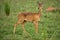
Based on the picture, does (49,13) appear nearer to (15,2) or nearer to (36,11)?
(36,11)

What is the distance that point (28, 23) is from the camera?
497 centimetres

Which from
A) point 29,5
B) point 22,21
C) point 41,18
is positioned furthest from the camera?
point 29,5

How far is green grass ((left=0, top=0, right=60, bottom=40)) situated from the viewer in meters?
4.43

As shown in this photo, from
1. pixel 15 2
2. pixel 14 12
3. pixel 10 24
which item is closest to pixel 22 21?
pixel 10 24

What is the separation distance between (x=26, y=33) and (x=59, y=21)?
2.67 ft

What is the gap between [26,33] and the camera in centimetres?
457

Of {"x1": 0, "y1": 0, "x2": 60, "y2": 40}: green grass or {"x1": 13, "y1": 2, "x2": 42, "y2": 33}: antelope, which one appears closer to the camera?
{"x1": 0, "y1": 0, "x2": 60, "y2": 40}: green grass

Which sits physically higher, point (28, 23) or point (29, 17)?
point (29, 17)

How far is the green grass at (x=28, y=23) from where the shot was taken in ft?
14.5

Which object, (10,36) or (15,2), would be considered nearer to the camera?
(10,36)

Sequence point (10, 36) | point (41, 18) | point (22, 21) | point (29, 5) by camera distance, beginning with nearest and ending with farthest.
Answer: point (10, 36) → point (22, 21) → point (41, 18) → point (29, 5)

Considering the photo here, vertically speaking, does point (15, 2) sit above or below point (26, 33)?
above

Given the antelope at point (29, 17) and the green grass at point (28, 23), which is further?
the antelope at point (29, 17)

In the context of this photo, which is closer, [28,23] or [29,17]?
[29,17]
